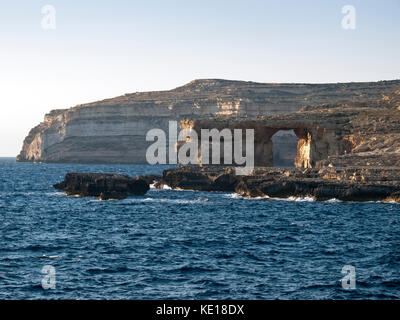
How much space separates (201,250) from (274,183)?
27288mm

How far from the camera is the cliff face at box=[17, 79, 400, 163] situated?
17600 centimetres

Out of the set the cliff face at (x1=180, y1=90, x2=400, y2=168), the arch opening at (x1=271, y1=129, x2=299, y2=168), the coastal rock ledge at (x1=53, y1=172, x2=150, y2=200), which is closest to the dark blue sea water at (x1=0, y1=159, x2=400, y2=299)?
the coastal rock ledge at (x1=53, y1=172, x2=150, y2=200)

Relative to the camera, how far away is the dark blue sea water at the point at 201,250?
20.1 m

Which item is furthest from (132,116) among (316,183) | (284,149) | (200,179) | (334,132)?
(316,183)

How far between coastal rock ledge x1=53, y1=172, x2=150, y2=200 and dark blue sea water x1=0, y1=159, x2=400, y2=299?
162 inches

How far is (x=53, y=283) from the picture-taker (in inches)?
823

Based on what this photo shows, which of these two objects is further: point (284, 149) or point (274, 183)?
point (284, 149)

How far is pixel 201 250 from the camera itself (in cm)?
2856

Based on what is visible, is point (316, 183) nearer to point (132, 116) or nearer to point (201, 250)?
point (201, 250)

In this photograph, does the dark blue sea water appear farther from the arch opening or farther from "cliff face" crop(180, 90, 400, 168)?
the arch opening
